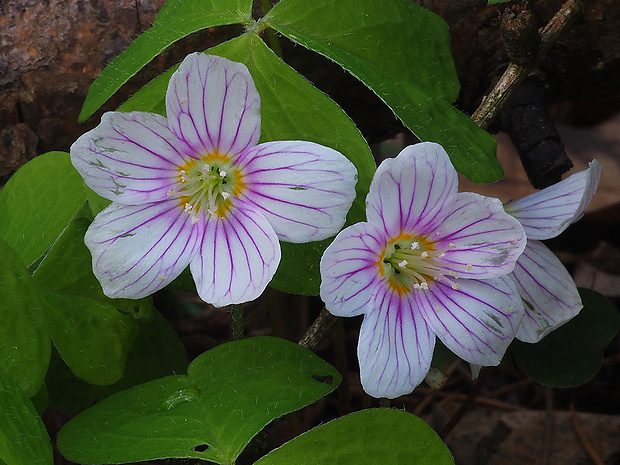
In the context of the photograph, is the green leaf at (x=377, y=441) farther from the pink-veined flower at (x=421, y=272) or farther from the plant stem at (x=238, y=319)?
the plant stem at (x=238, y=319)

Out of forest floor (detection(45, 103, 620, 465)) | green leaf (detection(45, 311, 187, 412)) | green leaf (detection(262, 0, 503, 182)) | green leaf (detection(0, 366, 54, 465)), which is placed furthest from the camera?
forest floor (detection(45, 103, 620, 465))

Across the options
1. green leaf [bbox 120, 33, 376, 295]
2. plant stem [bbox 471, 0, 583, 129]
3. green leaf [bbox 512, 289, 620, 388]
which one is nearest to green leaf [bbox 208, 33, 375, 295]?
green leaf [bbox 120, 33, 376, 295]

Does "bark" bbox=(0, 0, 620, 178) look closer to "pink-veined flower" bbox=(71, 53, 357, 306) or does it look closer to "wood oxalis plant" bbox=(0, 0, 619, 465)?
"wood oxalis plant" bbox=(0, 0, 619, 465)

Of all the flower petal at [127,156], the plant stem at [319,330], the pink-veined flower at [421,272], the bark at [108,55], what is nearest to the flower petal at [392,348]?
the pink-veined flower at [421,272]

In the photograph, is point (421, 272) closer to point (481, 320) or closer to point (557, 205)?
point (481, 320)

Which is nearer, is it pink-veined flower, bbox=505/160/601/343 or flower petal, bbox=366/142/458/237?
flower petal, bbox=366/142/458/237

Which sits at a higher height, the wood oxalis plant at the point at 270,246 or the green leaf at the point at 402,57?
the green leaf at the point at 402,57

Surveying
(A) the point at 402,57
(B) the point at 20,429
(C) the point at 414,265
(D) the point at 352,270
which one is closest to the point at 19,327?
(B) the point at 20,429

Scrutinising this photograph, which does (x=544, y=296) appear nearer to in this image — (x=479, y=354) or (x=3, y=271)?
(x=479, y=354)

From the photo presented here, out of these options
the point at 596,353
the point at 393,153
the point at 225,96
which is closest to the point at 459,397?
the point at 596,353
